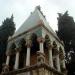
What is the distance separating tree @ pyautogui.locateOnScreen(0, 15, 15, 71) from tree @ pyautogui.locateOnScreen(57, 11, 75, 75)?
20.8 feet

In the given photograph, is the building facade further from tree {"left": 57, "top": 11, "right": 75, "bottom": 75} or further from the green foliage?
the green foliage

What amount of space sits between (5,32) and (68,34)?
26.1ft

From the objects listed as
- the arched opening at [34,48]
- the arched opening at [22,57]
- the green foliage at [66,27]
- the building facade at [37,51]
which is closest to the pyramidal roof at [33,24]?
the building facade at [37,51]

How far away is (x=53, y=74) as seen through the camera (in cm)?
998

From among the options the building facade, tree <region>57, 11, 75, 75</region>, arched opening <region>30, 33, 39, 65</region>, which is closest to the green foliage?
tree <region>57, 11, 75, 75</region>

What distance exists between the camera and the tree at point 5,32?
1842 centimetres

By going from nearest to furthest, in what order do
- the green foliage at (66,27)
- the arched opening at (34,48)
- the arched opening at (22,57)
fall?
the arched opening at (34,48) → the arched opening at (22,57) → the green foliage at (66,27)

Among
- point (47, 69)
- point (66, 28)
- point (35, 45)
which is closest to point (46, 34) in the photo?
point (35, 45)

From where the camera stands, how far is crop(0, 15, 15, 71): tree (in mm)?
18422

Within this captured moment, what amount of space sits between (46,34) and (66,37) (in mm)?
7916

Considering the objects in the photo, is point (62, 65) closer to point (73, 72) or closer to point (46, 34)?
point (46, 34)

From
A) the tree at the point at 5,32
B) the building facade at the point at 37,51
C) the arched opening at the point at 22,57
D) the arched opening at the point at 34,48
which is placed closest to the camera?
the building facade at the point at 37,51

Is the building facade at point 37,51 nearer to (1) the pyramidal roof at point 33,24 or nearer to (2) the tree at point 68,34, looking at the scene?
(1) the pyramidal roof at point 33,24

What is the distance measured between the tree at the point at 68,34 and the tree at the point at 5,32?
6348mm
